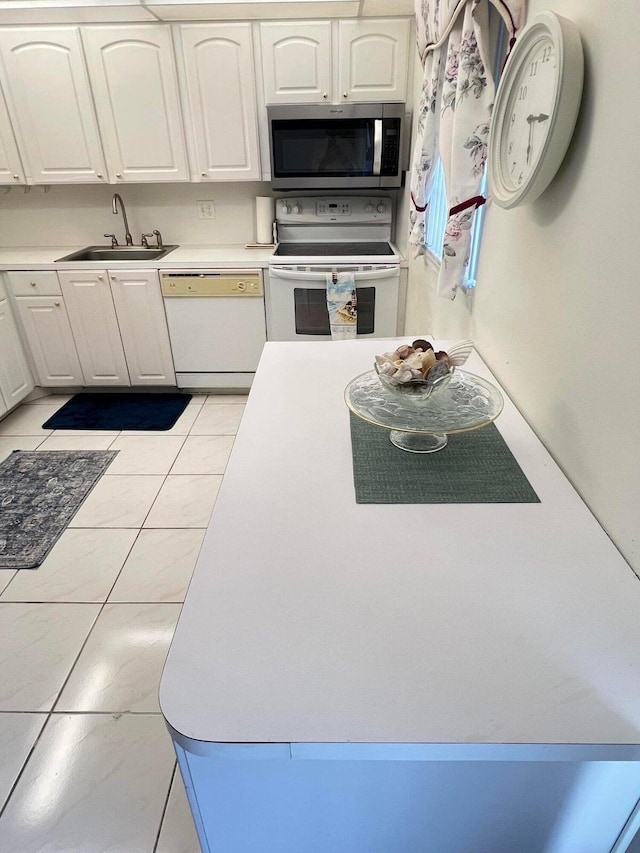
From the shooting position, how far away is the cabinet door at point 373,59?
2.55m

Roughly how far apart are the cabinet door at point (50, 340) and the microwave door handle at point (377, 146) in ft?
6.39

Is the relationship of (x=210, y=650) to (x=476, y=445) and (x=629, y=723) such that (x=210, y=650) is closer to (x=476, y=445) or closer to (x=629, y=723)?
(x=629, y=723)

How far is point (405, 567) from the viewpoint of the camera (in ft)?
2.59

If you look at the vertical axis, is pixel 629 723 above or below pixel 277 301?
above

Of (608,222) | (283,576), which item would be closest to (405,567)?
(283,576)

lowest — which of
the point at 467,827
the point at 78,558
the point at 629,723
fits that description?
the point at 78,558

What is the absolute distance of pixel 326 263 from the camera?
2748 millimetres

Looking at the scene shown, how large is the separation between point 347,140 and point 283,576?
2644 mm

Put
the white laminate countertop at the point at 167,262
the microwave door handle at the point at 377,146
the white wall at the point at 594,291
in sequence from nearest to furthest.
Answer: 1. the white wall at the point at 594,291
2. the microwave door handle at the point at 377,146
3. the white laminate countertop at the point at 167,262

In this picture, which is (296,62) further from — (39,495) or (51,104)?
(39,495)

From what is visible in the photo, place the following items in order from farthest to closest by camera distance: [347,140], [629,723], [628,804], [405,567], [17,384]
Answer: [17,384]
[347,140]
[405,567]
[628,804]
[629,723]

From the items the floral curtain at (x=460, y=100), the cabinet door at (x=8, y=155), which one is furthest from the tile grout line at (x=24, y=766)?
the cabinet door at (x=8, y=155)

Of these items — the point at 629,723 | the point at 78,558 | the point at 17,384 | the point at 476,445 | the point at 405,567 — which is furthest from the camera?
the point at 17,384

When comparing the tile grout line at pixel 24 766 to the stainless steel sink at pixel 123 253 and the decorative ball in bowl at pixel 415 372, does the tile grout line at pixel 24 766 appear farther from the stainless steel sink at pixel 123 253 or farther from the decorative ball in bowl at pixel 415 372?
the stainless steel sink at pixel 123 253
